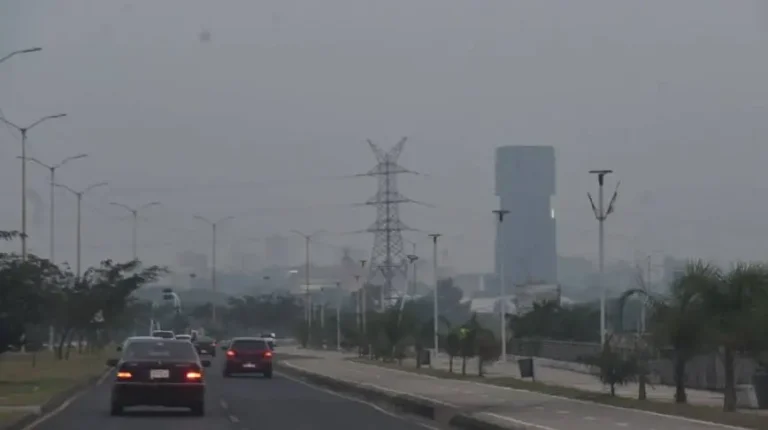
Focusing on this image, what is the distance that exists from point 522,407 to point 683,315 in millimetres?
4071

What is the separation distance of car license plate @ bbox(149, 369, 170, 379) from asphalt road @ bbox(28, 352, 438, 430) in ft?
2.71

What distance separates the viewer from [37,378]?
50469 mm

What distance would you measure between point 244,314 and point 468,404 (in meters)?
144

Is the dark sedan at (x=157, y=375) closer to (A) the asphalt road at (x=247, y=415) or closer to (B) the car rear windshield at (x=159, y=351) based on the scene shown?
(B) the car rear windshield at (x=159, y=351)

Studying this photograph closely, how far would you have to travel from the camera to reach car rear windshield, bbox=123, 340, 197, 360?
30188mm

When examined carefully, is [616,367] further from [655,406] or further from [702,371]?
[702,371]

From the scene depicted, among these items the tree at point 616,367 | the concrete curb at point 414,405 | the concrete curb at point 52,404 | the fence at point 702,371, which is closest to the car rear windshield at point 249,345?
the concrete curb at point 414,405

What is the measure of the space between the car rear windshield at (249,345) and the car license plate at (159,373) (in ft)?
87.6

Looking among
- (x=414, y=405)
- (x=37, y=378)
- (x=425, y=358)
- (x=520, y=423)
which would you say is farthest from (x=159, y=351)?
(x=425, y=358)

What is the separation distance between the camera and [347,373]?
57.8 metres

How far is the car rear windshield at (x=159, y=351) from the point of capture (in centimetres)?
3019

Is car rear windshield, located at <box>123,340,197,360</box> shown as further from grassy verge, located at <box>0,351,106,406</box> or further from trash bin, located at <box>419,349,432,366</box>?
trash bin, located at <box>419,349,432,366</box>

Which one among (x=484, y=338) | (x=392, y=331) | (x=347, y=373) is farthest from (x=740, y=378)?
(x=392, y=331)

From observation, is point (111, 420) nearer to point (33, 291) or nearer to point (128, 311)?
point (33, 291)
